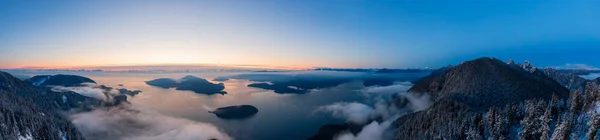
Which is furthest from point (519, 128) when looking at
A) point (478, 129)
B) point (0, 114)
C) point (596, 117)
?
point (0, 114)

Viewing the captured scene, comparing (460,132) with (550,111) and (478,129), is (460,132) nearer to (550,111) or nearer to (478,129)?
(478,129)

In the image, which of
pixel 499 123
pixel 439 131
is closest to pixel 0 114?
pixel 439 131

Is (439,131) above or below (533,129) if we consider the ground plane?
below

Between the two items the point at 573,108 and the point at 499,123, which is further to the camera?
the point at 499,123

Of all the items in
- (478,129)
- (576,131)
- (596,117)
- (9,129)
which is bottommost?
(9,129)

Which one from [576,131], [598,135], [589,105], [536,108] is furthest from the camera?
[536,108]

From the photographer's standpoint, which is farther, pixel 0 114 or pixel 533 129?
pixel 0 114

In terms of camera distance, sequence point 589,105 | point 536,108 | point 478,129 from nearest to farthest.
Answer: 1. point 589,105
2. point 536,108
3. point 478,129

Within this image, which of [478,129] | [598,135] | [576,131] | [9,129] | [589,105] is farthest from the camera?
[9,129]

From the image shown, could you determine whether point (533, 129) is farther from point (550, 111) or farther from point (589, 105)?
point (589, 105)
